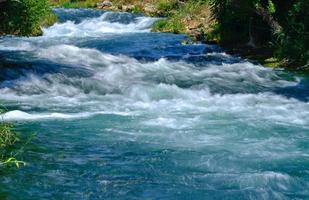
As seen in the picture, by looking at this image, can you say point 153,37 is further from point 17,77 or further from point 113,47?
point 17,77

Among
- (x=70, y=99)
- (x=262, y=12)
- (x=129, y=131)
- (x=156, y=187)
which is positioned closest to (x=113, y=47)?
(x=262, y=12)

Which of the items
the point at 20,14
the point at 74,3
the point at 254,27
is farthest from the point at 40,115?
the point at 74,3

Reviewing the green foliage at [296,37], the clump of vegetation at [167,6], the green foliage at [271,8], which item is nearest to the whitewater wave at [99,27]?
the clump of vegetation at [167,6]

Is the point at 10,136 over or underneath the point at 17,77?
over

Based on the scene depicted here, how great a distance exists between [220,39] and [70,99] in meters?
11.7

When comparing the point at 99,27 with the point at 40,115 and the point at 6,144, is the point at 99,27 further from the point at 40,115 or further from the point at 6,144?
the point at 6,144

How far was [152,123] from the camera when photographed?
12.1 meters

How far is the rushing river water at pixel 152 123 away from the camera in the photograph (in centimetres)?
816

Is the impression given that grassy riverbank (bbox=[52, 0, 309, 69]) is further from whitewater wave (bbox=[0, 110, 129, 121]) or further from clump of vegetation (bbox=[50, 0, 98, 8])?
clump of vegetation (bbox=[50, 0, 98, 8])

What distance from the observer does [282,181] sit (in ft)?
27.4

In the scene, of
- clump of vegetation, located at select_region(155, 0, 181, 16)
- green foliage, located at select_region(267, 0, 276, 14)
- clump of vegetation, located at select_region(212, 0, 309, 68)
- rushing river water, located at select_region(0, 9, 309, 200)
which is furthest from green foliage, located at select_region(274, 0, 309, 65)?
clump of vegetation, located at select_region(155, 0, 181, 16)

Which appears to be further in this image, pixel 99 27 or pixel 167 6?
pixel 167 6

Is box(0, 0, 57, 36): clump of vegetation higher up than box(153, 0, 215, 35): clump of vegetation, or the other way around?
box(0, 0, 57, 36): clump of vegetation

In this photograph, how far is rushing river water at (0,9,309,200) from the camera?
816 centimetres
